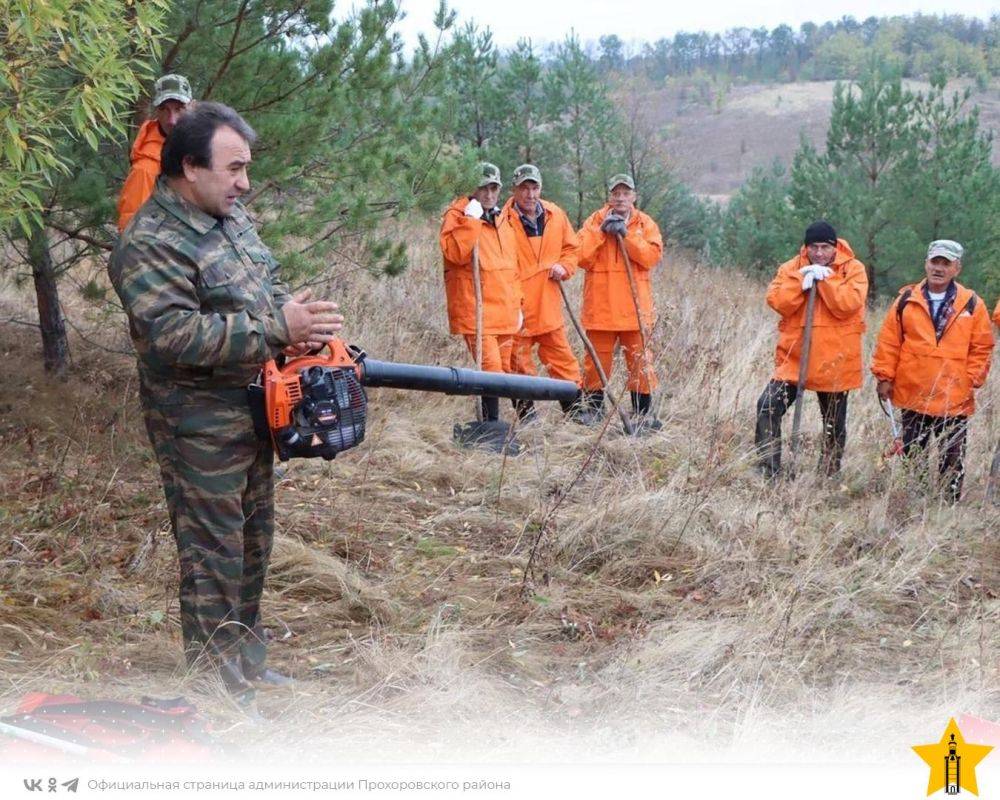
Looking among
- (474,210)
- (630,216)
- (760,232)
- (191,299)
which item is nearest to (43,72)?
(191,299)

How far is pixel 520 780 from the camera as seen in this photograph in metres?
3.04

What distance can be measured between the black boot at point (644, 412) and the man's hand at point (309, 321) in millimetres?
4385

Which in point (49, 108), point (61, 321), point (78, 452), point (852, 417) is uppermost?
point (49, 108)

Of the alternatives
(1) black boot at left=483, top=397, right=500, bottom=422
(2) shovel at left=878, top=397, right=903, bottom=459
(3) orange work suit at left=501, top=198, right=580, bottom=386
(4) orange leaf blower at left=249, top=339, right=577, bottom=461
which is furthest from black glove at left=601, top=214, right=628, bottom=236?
(4) orange leaf blower at left=249, top=339, right=577, bottom=461

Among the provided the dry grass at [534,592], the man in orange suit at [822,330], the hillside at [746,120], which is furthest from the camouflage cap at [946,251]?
the hillside at [746,120]

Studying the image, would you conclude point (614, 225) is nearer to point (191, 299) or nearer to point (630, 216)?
point (630, 216)

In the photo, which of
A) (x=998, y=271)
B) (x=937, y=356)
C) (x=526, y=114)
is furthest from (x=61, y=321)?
(x=998, y=271)

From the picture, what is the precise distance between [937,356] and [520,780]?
429 centimetres

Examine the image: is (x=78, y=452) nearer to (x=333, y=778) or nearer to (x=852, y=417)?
(x=333, y=778)

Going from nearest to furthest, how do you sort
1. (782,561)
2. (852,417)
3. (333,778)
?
1. (333,778)
2. (782,561)
3. (852,417)

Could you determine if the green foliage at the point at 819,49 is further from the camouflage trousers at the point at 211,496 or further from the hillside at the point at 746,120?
the camouflage trousers at the point at 211,496

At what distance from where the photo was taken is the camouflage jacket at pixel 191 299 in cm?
308

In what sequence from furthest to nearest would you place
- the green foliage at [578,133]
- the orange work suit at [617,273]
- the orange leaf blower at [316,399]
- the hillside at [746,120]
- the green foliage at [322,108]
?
the hillside at [746,120] → the green foliage at [578,133] → the orange work suit at [617,273] → the green foliage at [322,108] → the orange leaf blower at [316,399]

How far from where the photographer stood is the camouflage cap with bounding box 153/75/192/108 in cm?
525
